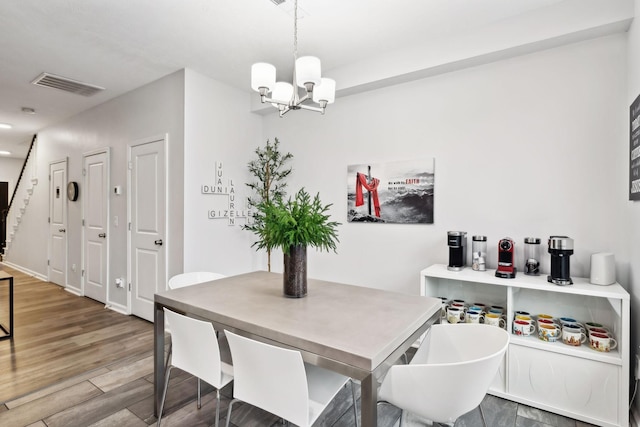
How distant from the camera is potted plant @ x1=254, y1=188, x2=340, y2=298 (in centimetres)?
177

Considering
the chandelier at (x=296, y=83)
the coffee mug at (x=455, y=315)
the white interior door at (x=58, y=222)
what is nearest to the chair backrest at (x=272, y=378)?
the chandelier at (x=296, y=83)

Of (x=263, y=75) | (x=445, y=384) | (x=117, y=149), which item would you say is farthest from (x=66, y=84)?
(x=445, y=384)

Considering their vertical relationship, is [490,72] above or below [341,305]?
above

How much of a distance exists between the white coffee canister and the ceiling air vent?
501 cm

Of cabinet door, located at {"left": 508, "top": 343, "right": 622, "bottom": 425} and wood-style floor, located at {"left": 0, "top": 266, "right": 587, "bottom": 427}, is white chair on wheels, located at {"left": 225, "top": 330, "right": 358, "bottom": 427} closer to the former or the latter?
wood-style floor, located at {"left": 0, "top": 266, "right": 587, "bottom": 427}

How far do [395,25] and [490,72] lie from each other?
88 centimetres

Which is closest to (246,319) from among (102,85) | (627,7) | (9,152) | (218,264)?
(218,264)

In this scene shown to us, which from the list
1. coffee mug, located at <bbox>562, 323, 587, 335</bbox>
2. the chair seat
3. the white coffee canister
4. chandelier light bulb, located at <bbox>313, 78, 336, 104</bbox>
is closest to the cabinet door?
→ coffee mug, located at <bbox>562, 323, 587, 335</bbox>

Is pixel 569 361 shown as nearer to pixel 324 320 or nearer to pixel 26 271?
pixel 324 320

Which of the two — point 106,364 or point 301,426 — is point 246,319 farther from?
point 106,364

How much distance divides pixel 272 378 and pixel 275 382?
2 cm

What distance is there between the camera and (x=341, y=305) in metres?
1.69

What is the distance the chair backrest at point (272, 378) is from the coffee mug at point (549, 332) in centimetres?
179

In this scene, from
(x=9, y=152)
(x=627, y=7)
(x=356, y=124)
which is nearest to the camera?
(x=627, y=7)
